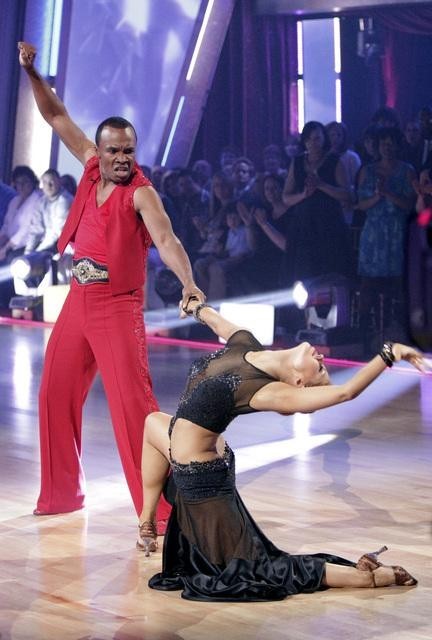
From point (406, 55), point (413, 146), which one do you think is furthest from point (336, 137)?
point (406, 55)

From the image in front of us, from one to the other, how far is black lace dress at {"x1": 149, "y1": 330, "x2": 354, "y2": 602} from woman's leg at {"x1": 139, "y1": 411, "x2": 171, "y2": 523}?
15cm

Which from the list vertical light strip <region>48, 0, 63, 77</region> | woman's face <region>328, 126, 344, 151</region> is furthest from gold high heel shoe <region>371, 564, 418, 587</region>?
vertical light strip <region>48, 0, 63, 77</region>

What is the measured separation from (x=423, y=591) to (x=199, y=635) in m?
0.79

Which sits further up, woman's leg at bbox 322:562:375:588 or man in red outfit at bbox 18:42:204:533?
man in red outfit at bbox 18:42:204:533

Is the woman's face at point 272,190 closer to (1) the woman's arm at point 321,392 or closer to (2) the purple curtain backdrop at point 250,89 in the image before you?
(2) the purple curtain backdrop at point 250,89

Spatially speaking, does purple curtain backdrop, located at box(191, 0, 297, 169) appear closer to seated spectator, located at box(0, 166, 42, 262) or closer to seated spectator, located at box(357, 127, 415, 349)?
seated spectator, located at box(357, 127, 415, 349)

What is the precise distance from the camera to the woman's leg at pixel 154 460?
4.14 m

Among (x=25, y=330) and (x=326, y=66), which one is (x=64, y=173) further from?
(x=326, y=66)

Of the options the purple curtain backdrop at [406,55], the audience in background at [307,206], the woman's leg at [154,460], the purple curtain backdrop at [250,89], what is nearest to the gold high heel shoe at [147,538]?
the woman's leg at [154,460]

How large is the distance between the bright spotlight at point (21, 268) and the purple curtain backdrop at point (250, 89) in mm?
2219

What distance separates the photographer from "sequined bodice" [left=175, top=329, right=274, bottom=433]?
12.4 feet

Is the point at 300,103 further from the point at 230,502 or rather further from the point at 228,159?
the point at 230,502

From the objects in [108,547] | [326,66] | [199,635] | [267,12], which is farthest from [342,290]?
[199,635]

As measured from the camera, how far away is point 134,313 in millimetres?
4676
